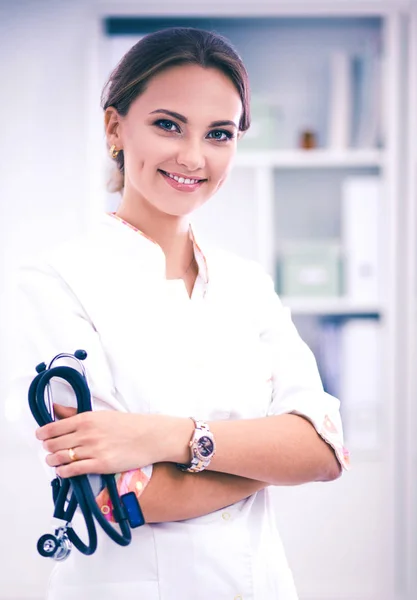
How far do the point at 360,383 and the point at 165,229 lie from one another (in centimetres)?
165

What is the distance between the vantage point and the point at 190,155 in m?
1.01

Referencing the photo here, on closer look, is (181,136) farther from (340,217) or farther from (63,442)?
(340,217)

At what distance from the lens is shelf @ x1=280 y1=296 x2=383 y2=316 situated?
2564 mm

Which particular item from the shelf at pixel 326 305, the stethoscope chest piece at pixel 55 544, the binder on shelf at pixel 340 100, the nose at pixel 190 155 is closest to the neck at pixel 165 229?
the nose at pixel 190 155

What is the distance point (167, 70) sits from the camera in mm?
1019

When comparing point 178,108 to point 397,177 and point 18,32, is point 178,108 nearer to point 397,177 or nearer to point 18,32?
point 397,177

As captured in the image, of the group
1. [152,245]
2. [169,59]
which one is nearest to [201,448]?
[152,245]

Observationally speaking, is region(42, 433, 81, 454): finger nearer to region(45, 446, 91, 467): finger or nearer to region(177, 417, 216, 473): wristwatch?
region(45, 446, 91, 467): finger

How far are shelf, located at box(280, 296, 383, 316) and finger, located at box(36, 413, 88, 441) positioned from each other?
1.72 meters

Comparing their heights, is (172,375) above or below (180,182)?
below

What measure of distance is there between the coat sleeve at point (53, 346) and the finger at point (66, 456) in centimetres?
8

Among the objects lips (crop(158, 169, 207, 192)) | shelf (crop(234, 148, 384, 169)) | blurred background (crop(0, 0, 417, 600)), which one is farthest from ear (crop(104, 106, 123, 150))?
shelf (crop(234, 148, 384, 169))

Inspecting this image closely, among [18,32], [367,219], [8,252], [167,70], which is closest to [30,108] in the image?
[18,32]

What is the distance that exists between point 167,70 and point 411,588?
7.13 feet
